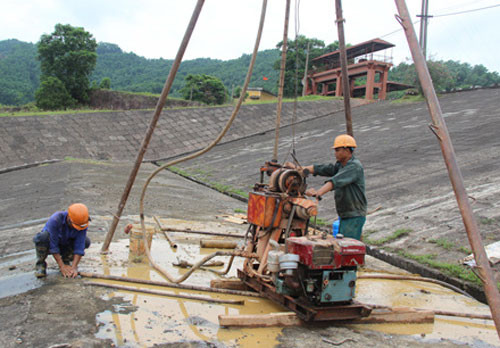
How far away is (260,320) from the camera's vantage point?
3572 mm

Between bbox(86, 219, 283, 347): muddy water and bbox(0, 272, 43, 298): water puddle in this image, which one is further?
bbox(0, 272, 43, 298): water puddle

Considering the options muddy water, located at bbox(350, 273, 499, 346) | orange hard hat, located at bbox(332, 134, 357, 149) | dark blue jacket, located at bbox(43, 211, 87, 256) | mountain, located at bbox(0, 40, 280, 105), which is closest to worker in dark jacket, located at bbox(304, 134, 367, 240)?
orange hard hat, located at bbox(332, 134, 357, 149)

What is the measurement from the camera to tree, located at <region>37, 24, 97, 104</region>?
3691cm

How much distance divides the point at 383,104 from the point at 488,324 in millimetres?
21688

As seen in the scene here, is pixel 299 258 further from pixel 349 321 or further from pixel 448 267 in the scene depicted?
pixel 448 267

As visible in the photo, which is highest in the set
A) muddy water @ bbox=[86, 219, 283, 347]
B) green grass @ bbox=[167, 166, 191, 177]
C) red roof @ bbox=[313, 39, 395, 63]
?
red roof @ bbox=[313, 39, 395, 63]

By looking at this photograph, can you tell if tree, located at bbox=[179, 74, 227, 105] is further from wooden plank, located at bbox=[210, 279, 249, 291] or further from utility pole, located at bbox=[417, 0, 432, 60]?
wooden plank, located at bbox=[210, 279, 249, 291]

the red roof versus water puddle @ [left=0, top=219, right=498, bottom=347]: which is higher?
the red roof

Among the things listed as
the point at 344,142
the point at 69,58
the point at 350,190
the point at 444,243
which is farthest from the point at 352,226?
the point at 69,58

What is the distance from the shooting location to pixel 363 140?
15453 mm

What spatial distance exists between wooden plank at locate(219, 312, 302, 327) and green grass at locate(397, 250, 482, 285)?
250cm

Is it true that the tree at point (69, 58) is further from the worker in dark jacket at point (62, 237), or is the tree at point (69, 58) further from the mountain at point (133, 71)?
the worker in dark jacket at point (62, 237)

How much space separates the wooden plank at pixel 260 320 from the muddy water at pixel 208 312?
50 millimetres

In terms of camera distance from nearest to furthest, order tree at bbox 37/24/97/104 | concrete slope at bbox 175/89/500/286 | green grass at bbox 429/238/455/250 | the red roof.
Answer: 1. green grass at bbox 429/238/455/250
2. concrete slope at bbox 175/89/500/286
3. the red roof
4. tree at bbox 37/24/97/104
